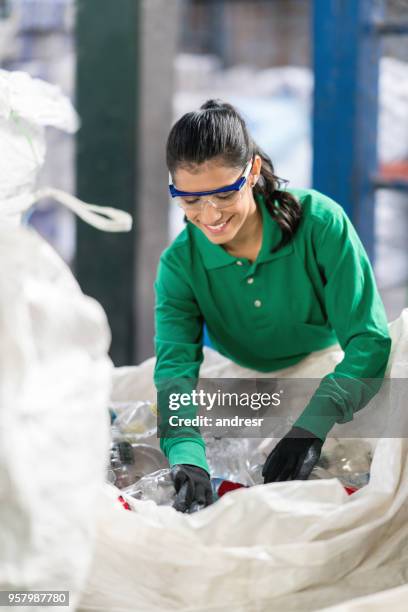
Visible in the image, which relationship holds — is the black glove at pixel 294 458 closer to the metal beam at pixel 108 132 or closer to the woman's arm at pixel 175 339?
the woman's arm at pixel 175 339

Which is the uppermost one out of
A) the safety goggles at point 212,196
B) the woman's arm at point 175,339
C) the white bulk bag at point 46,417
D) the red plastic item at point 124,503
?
the safety goggles at point 212,196

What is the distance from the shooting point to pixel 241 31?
6824 mm

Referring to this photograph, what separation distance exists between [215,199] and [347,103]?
202 cm

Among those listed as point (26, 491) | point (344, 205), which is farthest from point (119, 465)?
point (344, 205)

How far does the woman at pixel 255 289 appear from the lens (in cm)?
154

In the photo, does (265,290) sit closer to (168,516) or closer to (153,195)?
(168,516)

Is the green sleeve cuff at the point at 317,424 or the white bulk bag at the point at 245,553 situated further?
the green sleeve cuff at the point at 317,424

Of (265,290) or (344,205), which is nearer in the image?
(265,290)

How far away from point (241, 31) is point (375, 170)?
12.1 feet

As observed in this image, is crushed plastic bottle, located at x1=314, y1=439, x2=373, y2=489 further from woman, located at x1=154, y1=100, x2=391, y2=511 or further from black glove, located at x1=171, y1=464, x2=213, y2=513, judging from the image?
black glove, located at x1=171, y1=464, x2=213, y2=513

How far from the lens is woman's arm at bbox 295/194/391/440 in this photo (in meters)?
1.60

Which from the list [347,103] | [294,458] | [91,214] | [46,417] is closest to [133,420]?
[294,458]

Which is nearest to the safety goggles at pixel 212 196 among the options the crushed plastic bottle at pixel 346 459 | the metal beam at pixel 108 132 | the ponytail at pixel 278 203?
the ponytail at pixel 278 203

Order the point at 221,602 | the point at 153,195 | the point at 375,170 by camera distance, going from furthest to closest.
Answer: the point at 153,195 < the point at 375,170 < the point at 221,602
